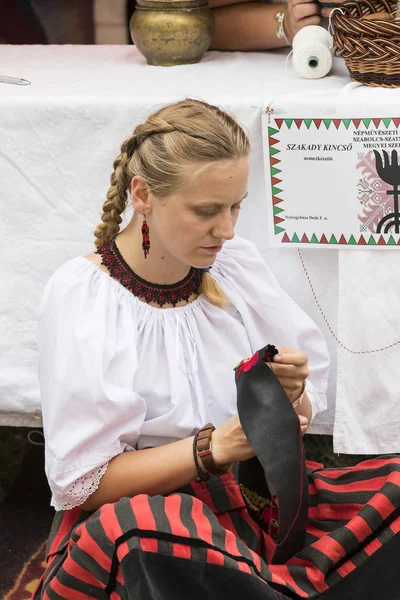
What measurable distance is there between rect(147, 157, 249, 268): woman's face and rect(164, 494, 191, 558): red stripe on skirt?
382 mm

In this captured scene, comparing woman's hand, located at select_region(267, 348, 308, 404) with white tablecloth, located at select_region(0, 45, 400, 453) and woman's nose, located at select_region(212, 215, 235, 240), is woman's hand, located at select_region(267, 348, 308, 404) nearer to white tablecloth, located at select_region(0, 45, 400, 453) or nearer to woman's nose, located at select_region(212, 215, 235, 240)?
woman's nose, located at select_region(212, 215, 235, 240)

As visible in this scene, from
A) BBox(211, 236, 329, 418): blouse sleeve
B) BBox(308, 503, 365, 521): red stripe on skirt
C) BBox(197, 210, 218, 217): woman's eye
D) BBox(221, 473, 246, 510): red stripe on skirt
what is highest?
BBox(197, 210, 218, 217): woman's eye

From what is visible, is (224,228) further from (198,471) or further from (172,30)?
(172,30)

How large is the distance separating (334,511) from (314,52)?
1.00 metres

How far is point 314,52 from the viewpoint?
6.61 ft

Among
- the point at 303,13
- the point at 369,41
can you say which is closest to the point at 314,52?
the point at 303,13

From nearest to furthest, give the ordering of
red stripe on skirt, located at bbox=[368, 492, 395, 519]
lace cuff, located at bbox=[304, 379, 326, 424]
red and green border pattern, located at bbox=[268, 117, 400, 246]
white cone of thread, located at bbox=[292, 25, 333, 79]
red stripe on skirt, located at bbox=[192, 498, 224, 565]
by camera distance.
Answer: red stripe on skirt, located at bbox=[192, 498, 224, 565] → red stripe on skirt, located at bbox=[368, 492, 395, 519] → lace cuff, located at bbox=[304, 379, 326, 424] → red and green border pattern, located at bbox=[268, 117, 400, 246] → white cone of thread, located at bbox=[292, 25, 333, 79]

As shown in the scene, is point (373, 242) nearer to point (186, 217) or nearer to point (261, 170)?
point (261, 170)

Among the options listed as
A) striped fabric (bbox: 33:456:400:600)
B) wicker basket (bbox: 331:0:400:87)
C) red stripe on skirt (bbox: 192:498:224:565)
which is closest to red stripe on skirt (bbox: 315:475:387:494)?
striped fabric (bbox: 33:456:400:600)

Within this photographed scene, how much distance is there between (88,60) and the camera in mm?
2338

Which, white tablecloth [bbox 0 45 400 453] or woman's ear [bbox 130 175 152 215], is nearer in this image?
woman's ear [bbox 130 175 152 215]

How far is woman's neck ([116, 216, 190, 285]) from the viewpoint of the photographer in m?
1.54

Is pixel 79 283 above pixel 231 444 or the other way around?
above

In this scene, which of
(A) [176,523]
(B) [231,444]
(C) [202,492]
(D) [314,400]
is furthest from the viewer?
(D) [314,400]
